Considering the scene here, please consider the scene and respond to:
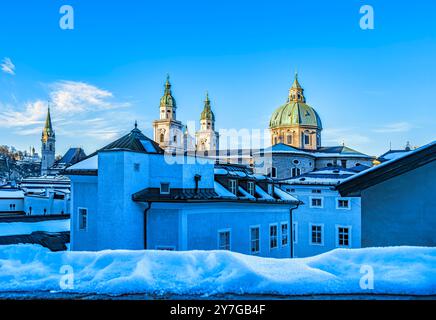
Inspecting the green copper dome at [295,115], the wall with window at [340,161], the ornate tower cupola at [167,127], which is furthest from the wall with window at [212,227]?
the green copper dome at [295,115]

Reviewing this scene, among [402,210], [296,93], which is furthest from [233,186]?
[296,93]

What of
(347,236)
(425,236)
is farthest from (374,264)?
(347,236)

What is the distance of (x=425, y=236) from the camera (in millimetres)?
5531

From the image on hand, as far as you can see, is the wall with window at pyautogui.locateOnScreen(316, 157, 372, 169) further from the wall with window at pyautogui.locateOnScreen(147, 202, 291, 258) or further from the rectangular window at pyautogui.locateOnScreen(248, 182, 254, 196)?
the wall with window at pyautogui.locateOnScreen(147, 202, 291, 258)

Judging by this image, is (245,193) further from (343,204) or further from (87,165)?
(343,204)

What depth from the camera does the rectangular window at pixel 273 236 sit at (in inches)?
623

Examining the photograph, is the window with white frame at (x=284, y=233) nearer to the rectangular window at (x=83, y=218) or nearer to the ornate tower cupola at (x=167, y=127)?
the rectangular window at (x=83, y=218)

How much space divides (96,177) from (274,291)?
11795 millimetres

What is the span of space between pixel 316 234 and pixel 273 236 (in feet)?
33.9

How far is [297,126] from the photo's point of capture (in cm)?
6769
